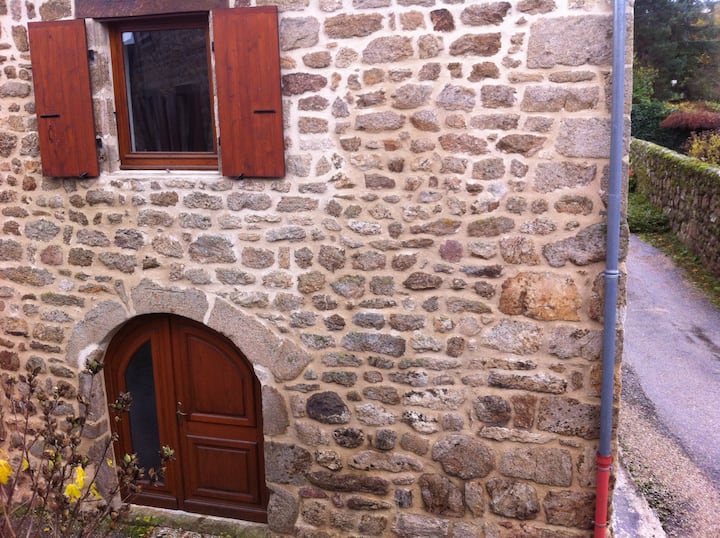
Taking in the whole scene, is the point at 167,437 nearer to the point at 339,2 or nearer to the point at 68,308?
the point at 68,308

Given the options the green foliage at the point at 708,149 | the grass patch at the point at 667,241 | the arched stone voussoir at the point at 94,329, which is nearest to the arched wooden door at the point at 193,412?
the arched stone voussoir at the point at 94,329

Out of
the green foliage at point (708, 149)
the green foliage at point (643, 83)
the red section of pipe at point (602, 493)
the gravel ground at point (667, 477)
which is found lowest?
the gravel ground at point (667, 477)

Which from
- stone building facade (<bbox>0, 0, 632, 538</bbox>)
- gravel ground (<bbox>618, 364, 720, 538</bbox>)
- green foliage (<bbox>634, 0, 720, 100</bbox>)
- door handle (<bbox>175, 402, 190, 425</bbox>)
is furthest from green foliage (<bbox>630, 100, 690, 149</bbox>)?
door handle (<bbox>175, 402, 190, 425</bbox>)

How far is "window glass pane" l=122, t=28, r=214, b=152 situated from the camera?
4.33 meters

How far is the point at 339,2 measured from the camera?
3.84m

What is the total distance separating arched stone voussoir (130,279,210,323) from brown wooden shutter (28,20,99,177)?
2.81 feet

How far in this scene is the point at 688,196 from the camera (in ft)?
38.0

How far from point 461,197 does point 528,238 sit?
459mm

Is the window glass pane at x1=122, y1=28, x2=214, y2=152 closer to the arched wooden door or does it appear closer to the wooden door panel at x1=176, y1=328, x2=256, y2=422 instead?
the arched wooden door

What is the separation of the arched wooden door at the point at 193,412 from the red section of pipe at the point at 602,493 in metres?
2.30

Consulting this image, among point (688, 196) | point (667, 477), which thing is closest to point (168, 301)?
point (667, 477)

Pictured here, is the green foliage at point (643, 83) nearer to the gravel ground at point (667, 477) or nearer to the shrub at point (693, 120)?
the shrub at point (693, 120)

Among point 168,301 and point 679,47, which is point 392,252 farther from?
point 679,47

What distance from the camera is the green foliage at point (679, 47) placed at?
75.8 ft
